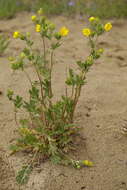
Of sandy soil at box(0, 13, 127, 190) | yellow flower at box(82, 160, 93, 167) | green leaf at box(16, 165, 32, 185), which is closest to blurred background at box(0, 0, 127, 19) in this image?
sandy soil at box(0, 13, 127, 190)

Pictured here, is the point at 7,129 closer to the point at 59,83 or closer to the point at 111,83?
the point at 59,83

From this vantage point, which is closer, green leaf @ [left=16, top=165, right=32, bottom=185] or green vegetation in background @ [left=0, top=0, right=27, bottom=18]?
green leaf @ [left=16, top=165, right=32, bottom=185]

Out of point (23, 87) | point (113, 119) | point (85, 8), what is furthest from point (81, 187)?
point (85, 8)

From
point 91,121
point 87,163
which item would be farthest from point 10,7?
point 87,163

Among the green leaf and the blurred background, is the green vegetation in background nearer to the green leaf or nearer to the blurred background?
the blurred background

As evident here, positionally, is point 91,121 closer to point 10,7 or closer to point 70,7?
point 70,7
